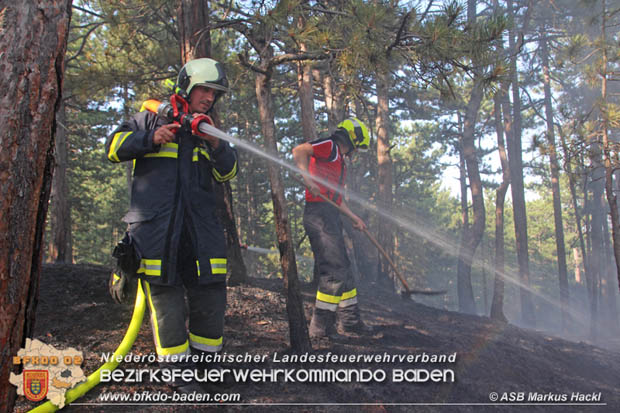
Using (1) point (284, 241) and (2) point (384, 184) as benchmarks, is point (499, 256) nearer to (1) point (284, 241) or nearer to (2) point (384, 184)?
(2) point (384, 184)

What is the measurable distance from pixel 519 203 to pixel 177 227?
696 inches

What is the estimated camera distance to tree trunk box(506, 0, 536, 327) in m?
16.3

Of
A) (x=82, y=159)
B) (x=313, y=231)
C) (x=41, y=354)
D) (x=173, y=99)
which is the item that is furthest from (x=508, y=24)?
(x=82, y=159)

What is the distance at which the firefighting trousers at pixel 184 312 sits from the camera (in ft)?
8.60

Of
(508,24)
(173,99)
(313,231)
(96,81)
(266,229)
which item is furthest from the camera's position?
(266,229)

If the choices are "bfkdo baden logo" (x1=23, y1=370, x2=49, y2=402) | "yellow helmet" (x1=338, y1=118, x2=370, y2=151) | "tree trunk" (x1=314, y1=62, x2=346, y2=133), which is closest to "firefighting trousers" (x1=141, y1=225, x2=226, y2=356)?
"bfkdo baden logo" (x1=23, y1=370, x2=49, y2=402)

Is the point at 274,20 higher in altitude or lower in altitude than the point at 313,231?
higher

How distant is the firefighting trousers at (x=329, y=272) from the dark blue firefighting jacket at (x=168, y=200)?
194 cm

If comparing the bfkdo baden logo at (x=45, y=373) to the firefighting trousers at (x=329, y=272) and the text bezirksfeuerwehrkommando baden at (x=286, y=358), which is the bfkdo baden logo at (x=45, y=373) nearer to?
the text bezirksfeuerwehrkommando baden at (x=286, y=358)

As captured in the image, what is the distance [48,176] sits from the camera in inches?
74.5

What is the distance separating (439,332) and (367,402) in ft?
10.5

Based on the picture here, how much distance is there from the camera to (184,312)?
2740mm

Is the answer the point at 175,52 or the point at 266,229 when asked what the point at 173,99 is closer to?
the point at 175,52

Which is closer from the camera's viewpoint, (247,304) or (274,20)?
(274,20)
